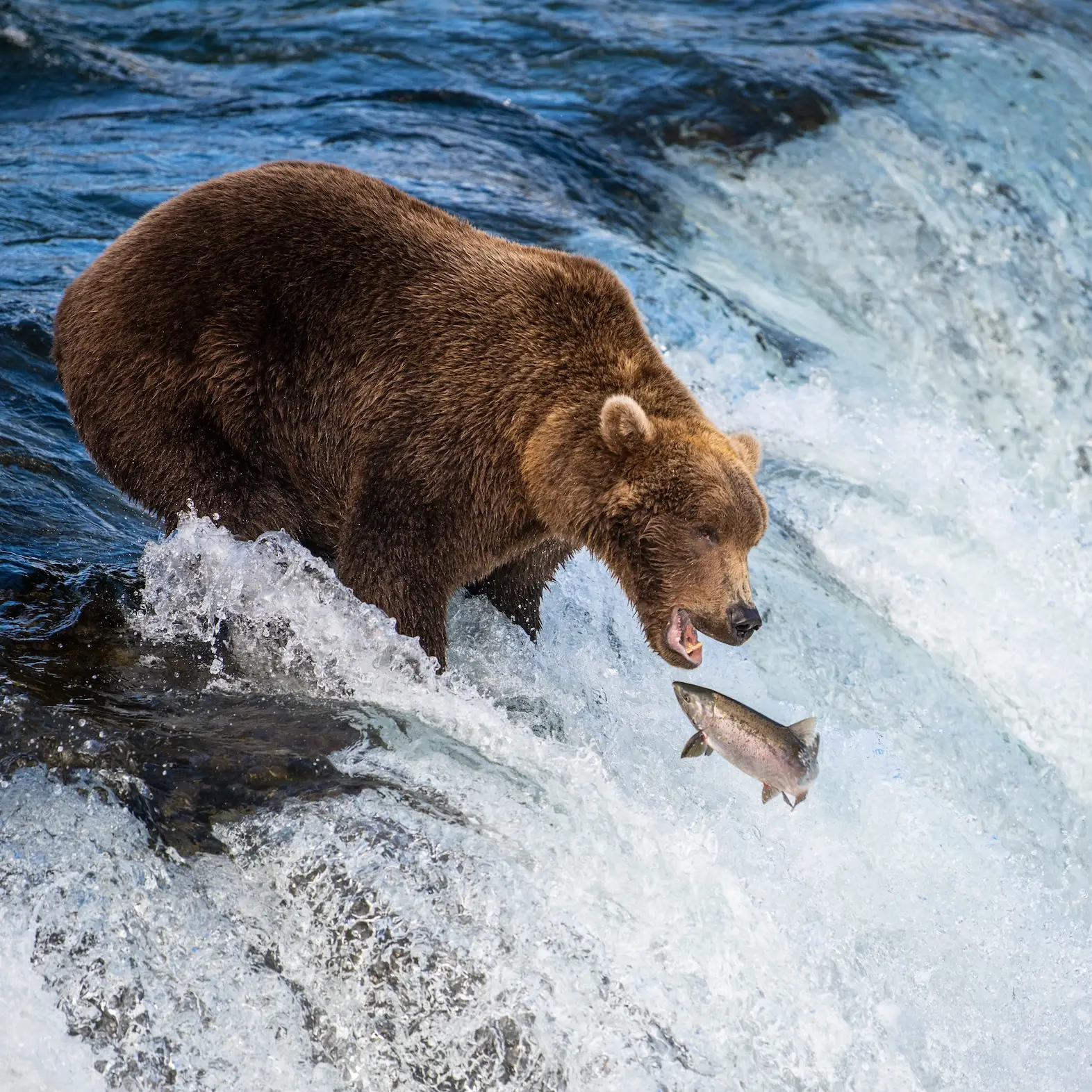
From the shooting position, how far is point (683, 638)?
4578 mm

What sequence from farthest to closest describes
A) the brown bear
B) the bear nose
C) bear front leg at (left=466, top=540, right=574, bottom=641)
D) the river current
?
bear front leg at (left=466, top=540, right=574, bottom=641)
the brown bear
the bear nose
the river current

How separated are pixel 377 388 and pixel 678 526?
3.63ft

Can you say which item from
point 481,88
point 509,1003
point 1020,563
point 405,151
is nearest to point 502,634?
point 509,1003

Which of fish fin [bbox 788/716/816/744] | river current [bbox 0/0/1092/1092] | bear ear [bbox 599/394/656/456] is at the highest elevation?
bear ear [bbox 599/394/656/456]

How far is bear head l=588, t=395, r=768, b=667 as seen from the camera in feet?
14.5

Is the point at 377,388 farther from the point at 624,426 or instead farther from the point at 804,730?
the point at 804,730

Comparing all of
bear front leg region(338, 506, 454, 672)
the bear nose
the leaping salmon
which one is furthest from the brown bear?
the leaping salmon

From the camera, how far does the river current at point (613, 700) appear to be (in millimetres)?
3967

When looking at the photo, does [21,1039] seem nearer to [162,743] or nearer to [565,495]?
[162,743]

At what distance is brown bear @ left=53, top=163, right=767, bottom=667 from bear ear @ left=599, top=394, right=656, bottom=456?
87 mm

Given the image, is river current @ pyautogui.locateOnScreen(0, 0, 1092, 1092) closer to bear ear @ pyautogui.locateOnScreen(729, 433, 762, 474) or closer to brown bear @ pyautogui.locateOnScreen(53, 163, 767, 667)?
brown bear @ pyautogui.locateOnScreen(53, 163, 767, 667)

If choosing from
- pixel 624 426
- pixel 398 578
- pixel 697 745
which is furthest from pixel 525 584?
pixel 697 745

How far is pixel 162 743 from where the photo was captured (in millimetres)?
4340

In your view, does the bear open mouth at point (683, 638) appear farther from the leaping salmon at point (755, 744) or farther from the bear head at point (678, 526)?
the leaping salmon at point (755, 744)
